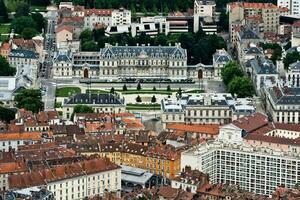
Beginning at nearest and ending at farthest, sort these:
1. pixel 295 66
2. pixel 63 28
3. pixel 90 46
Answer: pixel 295 66
pixel 90 46
pixel 63 28

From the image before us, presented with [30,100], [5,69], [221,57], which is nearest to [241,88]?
[221,57]

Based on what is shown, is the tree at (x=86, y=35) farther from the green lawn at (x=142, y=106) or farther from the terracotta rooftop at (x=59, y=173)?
the terracotta rooftop at (x=59, y=173)

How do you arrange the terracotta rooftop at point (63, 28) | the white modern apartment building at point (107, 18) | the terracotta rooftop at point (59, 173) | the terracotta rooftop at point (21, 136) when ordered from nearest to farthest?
the terracotta rooftop at point (59, 173) < the terracotta rooftop at point (21, 136) < the terracotta rooftop at point (63, 28) < the white modern apartment building at point (107, 18)

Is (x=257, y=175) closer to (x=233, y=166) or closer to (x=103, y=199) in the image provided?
(x=233, y=166)

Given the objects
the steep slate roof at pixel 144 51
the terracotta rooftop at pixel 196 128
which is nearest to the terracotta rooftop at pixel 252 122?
the terracotta rooftop at pixel 196 128

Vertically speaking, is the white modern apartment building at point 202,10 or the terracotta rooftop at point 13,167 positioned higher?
the white modern apartment building at point 202,10

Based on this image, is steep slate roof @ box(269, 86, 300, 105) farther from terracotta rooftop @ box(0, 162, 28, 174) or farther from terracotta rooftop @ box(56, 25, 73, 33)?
terracotta rooftop @ box(56, 25, 73, 33)

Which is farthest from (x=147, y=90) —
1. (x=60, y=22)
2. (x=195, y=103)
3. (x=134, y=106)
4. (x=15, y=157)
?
(x=15, y=157)

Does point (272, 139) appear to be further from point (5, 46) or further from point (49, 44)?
point (49, 44)
